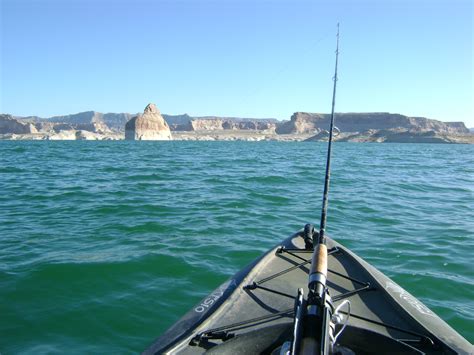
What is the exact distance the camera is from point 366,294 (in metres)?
A: 4.99

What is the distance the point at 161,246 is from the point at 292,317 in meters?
5.37

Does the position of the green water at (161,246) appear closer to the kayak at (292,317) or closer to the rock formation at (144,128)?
the kayak at (292,317)

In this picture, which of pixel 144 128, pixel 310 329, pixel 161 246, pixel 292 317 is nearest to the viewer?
pixel 310 329

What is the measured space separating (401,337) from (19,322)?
5.15 meters

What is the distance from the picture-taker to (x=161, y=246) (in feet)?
29.8

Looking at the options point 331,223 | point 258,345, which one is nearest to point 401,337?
point 258,345

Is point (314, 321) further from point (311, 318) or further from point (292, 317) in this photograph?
point (292, 317)

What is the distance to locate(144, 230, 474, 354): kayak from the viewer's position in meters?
3.57

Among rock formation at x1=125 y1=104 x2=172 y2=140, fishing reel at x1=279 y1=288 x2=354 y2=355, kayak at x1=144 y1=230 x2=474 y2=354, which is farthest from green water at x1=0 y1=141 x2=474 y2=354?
rock formation at x1=125 y1=104 x2=172 y2=140

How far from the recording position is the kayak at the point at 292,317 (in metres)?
3.57

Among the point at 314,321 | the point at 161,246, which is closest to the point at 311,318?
the point at 314,321

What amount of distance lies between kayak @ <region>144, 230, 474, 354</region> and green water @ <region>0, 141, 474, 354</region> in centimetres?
155

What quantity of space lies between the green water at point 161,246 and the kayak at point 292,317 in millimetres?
1552

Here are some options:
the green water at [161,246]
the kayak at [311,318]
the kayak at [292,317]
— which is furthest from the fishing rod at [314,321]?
the green water at [161,246]
